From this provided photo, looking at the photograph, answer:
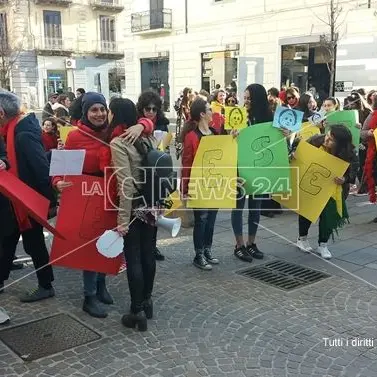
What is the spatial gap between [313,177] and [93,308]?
2.64 m

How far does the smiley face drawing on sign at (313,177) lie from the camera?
A: 529 cm

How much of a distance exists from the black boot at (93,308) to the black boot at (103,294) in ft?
0.58

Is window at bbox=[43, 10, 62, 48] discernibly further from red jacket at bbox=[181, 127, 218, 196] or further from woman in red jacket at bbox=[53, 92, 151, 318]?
woman in red jacket at bbox=[53, 92, 151, 318]

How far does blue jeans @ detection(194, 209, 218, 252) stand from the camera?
16.8 ft

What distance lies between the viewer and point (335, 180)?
5254 mm

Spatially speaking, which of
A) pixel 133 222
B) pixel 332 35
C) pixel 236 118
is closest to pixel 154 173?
pixel 133 222

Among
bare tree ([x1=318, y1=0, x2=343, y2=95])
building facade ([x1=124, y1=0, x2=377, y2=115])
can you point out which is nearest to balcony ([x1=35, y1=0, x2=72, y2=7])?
building facade ([x1=124, y1=0, x2=377, y2=115])

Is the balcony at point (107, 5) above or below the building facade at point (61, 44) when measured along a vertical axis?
above

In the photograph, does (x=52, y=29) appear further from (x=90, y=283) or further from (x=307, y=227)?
(x=90, y=283)

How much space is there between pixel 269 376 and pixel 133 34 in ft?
84.9

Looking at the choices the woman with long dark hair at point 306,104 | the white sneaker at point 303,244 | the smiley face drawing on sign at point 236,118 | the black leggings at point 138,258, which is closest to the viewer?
the black leggings at point 138,258

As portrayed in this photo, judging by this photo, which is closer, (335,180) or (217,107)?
(335,180)
